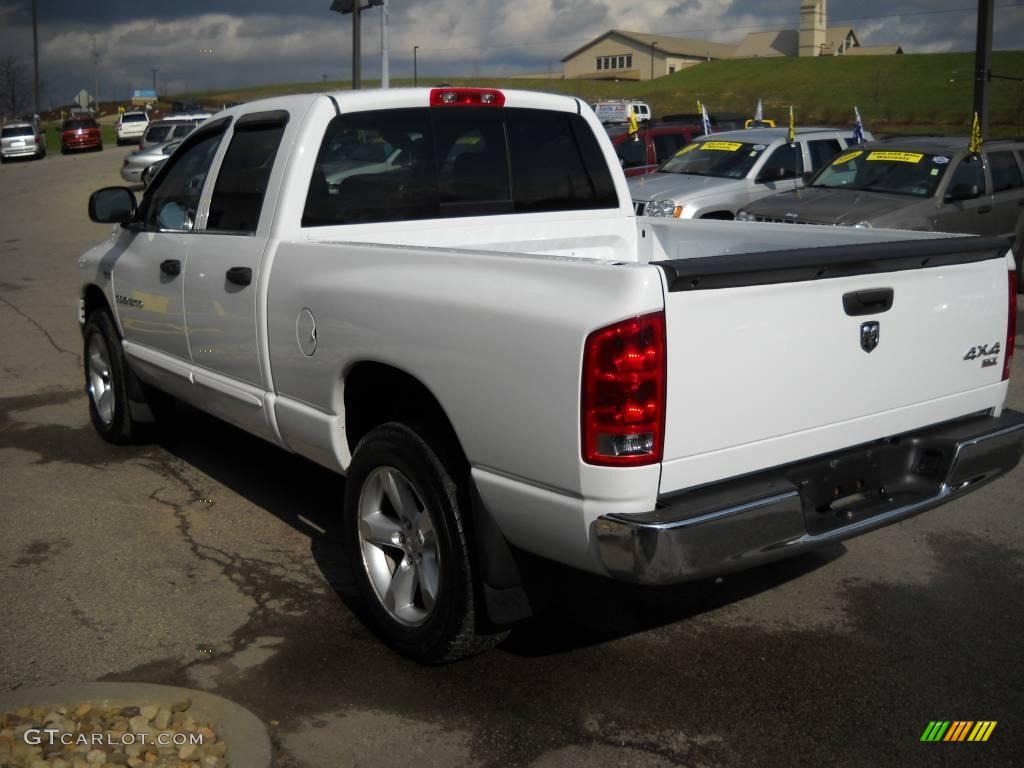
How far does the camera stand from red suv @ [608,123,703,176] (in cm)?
1797

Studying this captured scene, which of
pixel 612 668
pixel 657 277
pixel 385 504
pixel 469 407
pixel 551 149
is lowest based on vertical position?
pixel 612 668

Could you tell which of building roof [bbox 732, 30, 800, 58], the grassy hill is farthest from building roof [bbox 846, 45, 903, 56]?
the grassy hill

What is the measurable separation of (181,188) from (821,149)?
40.1 feet

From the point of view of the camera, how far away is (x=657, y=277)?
119 inches

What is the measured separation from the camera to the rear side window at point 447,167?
4.74m

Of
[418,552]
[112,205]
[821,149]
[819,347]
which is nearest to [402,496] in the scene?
[418,552]

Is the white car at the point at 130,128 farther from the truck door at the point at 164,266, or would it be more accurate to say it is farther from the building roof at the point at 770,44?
the building roof at the point at 770,44

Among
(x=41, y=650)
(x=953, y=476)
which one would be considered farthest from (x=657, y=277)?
(x=41, y=650)

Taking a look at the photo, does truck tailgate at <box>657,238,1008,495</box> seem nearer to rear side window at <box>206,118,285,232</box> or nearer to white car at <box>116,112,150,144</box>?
rear side window at <box>206,118,285,232</box>

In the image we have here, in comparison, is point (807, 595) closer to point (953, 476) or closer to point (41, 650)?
point (953, 476)

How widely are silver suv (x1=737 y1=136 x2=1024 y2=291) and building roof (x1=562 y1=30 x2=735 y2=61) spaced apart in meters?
120

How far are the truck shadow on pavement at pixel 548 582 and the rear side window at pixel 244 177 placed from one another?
1524 millimetres

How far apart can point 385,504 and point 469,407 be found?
0.85 meters

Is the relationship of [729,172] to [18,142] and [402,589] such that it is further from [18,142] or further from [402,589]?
[18,142]
